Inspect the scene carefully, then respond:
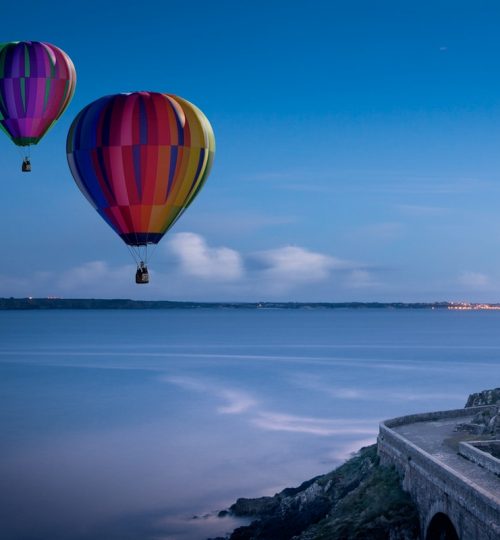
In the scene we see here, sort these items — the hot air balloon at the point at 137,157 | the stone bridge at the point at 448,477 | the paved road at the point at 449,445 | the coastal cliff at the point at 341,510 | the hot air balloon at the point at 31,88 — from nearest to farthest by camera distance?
the stone bridge at the point at 448,477
the paved road at the point at 449,445
the coastal cliff at the point at 341,510
the hot air balloon at the point at 137,157
the hot air balloon at the point at 31,88

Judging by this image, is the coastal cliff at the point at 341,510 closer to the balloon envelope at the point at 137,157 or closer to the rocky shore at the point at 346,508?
the rocky shore at the point at 346,508

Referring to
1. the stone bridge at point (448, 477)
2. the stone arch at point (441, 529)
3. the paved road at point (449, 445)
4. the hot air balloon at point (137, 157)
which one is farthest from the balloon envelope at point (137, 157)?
the stone arch at point (441, 529)

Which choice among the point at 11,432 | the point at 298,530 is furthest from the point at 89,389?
the point at 298,530

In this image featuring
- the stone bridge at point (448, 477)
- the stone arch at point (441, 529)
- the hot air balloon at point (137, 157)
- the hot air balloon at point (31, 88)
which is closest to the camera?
the stone bridge at point (448, 477)

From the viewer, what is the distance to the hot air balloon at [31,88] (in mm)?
40906

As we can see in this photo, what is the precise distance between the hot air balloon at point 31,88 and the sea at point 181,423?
19.3m

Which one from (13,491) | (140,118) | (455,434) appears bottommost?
(13,491)

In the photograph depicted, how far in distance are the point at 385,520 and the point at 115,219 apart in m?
15.2

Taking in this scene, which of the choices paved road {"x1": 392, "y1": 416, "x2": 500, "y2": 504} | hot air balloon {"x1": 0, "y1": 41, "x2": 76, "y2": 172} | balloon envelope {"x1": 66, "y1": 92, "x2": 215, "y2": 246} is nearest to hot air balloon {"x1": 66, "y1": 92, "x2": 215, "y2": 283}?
balloon envelope {"x1": 66, "y1": 92, "x2": 215, "y2": 246}

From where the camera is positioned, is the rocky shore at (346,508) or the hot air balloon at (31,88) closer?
the rocky shore at (346,508)

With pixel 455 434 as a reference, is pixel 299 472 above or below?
below

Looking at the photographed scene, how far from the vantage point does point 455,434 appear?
109ft

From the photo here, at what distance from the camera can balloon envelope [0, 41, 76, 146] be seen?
40.9 metres

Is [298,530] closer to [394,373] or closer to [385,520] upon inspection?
[385,520]
